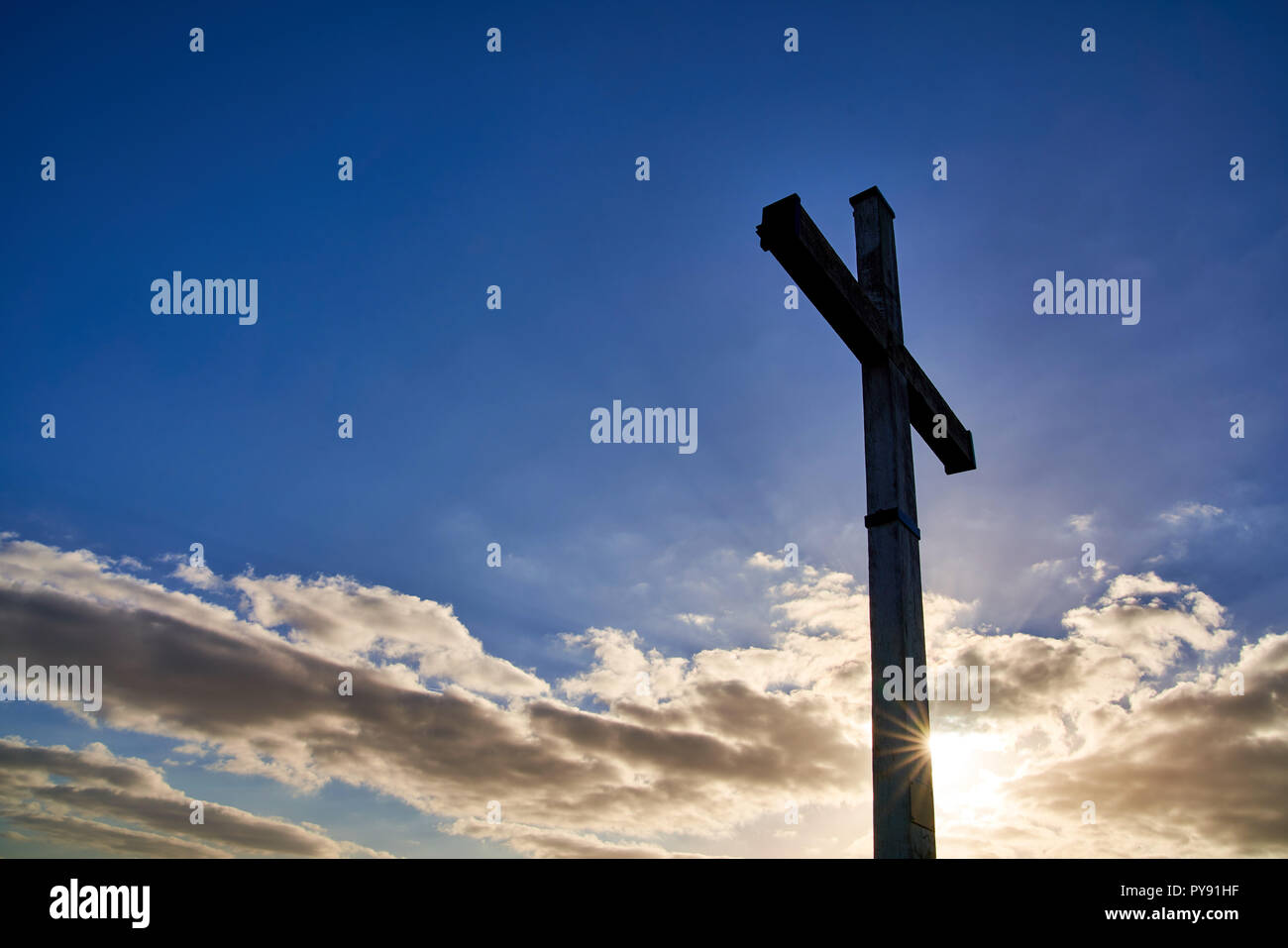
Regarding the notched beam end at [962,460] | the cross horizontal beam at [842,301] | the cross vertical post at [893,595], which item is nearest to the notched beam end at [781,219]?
the cross horizontal beam at [842,301]

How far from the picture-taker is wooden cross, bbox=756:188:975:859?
389cm

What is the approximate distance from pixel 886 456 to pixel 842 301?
993mm

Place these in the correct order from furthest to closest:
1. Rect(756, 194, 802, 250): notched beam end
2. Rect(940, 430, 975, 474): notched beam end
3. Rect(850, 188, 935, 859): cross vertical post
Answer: Rect(940, 430, 975, 474): notched beam end → Rect(756, 194, 802, 250): notched beam end → Rect(850, 188, 935, 859): cross vertical post

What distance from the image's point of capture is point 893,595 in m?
4.25

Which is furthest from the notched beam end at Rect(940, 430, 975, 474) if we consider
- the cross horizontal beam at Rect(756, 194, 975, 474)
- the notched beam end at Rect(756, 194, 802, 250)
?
the notched beam end at Rect(756, 194, 802, 250)

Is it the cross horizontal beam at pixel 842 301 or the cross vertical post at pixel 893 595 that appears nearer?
the cross vertical post at pixel 893 595

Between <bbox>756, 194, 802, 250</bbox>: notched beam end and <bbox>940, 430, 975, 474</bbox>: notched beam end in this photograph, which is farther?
<bbox>940, 430, 975, 474</bbox>: notched beam end

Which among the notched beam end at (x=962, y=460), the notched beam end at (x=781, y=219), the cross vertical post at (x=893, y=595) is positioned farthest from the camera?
the notched beam end at (x=962, y=460)

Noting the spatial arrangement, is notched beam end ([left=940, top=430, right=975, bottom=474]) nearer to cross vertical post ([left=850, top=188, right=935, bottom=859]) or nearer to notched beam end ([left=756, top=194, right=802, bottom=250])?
cross vertical post ([left=850, top=188, right=935, bottom=859])

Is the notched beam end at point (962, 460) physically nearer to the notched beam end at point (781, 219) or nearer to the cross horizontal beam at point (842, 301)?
the cross horizontal beam at point (842, 301)

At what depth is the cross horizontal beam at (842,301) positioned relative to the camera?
4.41 m

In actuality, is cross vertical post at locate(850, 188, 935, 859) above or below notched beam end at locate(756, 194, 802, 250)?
below
